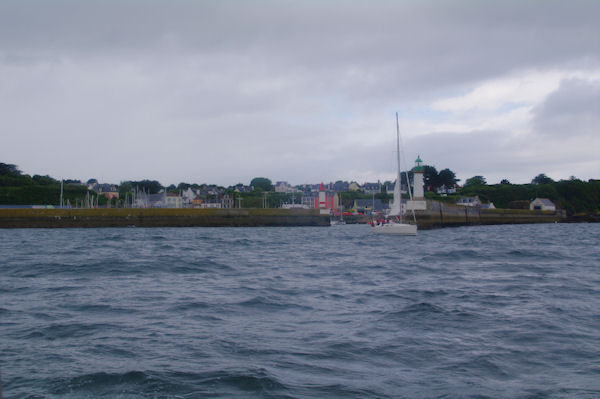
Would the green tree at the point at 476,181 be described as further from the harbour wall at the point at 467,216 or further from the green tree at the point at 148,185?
the green tree at the point at 148,185

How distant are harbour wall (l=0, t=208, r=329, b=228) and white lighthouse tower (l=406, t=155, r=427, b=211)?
14.5 metres

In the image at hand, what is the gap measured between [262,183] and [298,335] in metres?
173

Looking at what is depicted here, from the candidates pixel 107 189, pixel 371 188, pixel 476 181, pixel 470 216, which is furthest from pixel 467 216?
pixel 107 189

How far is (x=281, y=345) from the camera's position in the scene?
7.37 meters

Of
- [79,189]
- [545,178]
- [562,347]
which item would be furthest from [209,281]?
[545,178]

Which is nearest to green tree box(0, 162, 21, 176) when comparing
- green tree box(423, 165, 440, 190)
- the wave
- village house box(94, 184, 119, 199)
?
village house box(94, 184, 119, 199)

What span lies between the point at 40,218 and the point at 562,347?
63440mm

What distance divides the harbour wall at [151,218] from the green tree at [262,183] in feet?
345

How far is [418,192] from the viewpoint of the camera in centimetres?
6556

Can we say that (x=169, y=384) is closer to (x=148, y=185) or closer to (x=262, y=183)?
(x=148, y=185)

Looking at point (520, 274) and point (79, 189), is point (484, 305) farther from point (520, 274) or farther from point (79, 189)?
point (79, 189)

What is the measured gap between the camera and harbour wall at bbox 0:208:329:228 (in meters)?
60.5

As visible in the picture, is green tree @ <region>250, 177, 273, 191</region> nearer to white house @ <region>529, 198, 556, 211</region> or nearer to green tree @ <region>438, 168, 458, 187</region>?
green tree @ <region>438, 168, 458, 187</region>

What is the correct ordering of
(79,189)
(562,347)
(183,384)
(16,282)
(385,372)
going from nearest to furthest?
(183,384) → (385,372) → (562,347) → (16,282) → (79,189)
